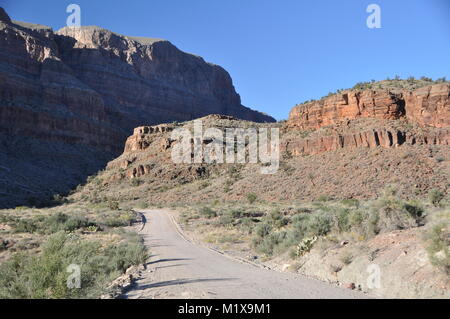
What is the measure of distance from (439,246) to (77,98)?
106168 millimetres

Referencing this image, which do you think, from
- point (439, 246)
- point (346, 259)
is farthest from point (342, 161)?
point (439, 246)

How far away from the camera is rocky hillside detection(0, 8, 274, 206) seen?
79125 millimetres

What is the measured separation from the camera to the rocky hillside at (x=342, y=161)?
3828 cm

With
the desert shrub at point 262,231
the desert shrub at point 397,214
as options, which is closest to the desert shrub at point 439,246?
the desert shrub at point 397,214

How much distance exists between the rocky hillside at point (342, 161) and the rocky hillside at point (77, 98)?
64.3 ft

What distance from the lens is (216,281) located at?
10.1 metres

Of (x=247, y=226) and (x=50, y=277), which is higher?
(x=50, y=277)

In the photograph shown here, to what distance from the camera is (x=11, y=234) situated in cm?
2522

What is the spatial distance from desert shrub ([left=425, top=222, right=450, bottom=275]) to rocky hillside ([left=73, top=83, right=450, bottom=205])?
25.3 meters

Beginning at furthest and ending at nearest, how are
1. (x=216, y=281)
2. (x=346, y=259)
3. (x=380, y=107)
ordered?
(x=380, y=107) → (x=346, y=259) → (x=216, y=281)

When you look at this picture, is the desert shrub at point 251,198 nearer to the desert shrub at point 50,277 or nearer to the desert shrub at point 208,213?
the desert shrub at point 208,213

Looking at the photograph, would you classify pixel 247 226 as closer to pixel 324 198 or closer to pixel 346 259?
pixel 346 259

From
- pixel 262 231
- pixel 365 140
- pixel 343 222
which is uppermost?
pixel 365 140
